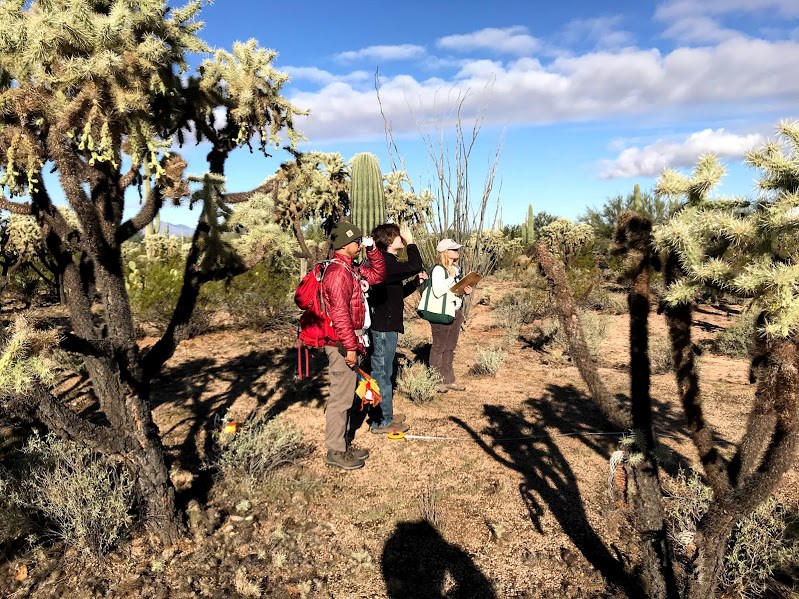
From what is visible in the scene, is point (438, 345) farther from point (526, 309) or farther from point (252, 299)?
point (526, 309)

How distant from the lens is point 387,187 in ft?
Answer: 40.5

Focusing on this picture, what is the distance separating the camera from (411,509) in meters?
3.70

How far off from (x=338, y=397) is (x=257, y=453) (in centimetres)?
78

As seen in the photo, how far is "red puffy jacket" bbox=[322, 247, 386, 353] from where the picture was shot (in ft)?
12.8

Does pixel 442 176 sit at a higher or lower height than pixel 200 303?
higher

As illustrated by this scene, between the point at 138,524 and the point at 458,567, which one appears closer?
the point at 458,567

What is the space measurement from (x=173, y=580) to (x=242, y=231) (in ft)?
7.99

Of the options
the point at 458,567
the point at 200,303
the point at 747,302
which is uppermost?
the point at 747,302

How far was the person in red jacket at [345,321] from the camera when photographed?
3934 mm

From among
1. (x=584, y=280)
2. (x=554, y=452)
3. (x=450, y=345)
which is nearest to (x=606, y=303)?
(x=584, y=280)

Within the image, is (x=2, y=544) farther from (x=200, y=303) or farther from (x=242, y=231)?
(x=200, y=303)

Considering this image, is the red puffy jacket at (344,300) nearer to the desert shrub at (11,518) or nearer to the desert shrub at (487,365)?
the desert shrub at (11,518)

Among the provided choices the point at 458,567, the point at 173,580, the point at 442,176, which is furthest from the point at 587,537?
the point at 442,176

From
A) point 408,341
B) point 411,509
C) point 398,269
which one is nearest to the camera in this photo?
point 411,509
